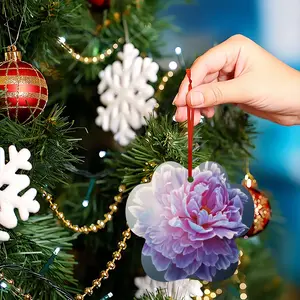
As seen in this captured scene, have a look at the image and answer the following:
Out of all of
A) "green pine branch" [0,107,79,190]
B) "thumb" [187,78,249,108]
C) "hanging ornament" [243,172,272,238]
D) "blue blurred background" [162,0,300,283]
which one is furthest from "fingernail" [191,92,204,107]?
"blue blurred background" [162,0,300,283]

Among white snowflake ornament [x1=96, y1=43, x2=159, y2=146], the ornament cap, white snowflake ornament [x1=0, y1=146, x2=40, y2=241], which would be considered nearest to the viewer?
white snowflake ornament [x1=0, y1=146, x2=40, y2=241]

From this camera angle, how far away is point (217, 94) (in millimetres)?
586

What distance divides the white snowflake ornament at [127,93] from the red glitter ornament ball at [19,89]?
0.56 ft

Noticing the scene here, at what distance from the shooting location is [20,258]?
22.4 inches

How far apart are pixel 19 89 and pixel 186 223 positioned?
0.66 feet

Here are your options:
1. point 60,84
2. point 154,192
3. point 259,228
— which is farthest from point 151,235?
point 60,84

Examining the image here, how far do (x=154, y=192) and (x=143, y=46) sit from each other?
1.06 feet

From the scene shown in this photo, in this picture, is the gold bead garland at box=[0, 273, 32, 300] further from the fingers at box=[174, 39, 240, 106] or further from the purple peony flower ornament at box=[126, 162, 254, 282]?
the fingers at box=[174, 39, 240, 106]

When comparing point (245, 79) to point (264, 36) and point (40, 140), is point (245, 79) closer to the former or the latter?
point (40, 140)

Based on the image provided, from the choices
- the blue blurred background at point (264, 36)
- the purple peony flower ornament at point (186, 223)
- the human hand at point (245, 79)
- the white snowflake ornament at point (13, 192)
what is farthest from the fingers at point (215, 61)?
the blue blurred background at point (264, 36)

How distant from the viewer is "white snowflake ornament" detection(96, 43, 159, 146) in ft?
2.40

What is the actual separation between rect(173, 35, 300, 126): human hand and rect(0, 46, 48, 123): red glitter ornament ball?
0.14 meters

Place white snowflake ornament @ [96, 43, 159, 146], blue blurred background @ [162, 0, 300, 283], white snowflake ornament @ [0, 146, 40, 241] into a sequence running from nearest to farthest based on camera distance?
white snowflake ornament @ [0, 146, 40, 241] → white snowflake ornament @ [96, 43, 159, 146] → blue blurred background @ [162, 0, 300, 283]

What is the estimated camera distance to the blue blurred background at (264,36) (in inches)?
45.4
